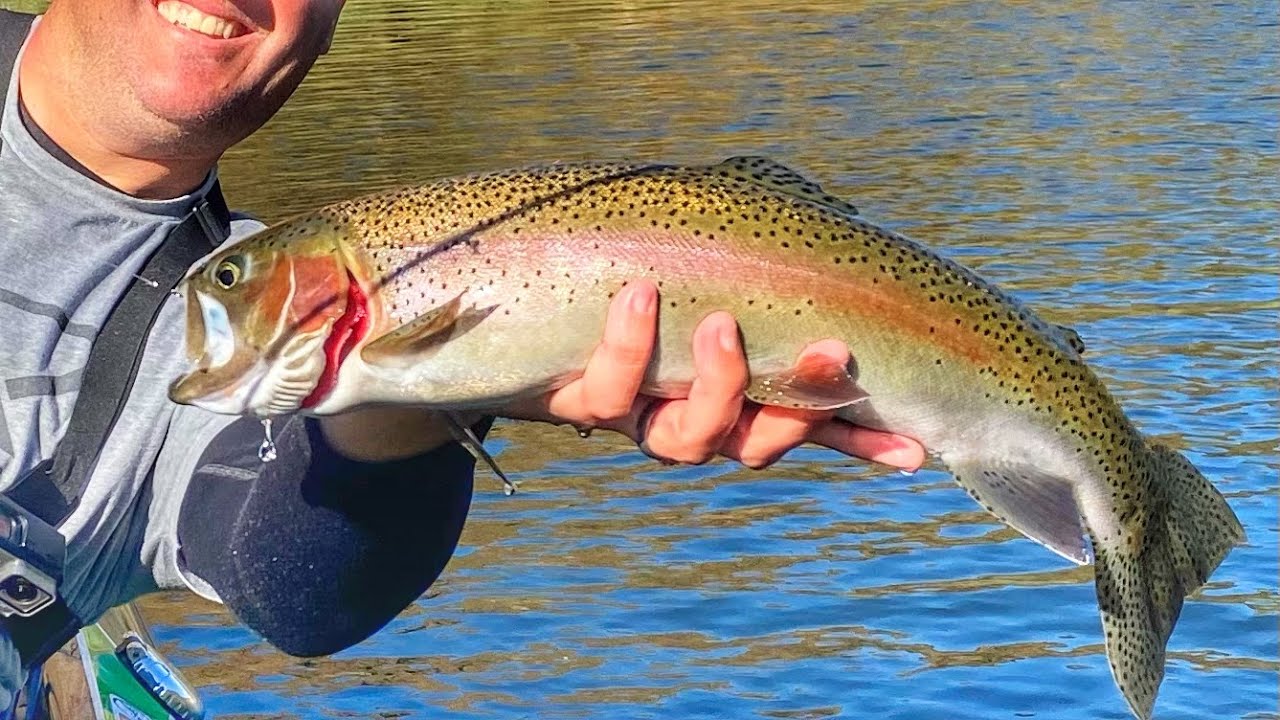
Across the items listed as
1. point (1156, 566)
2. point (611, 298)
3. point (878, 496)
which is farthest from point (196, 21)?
point (878, 496)

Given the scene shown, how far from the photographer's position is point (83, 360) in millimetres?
3611

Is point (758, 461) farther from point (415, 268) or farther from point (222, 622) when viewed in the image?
point (222, 622)

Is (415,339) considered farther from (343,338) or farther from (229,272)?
(229,272)

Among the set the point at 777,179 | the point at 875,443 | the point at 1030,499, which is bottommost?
the point at 1030,499

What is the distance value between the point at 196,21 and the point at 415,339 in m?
1.00

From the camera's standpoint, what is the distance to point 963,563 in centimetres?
790

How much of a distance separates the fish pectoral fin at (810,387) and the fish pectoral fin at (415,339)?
51 cm

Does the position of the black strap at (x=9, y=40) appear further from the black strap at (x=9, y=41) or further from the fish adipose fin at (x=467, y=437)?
the fish adipose fin at (x=467, y=437)

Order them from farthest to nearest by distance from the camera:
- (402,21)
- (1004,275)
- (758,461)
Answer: (402,21) < (1004,275) < (758,461)

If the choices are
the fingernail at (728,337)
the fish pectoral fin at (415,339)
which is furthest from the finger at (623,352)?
the fish pectoral fin at (415,339)

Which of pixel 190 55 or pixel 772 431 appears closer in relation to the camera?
pixel 772 431

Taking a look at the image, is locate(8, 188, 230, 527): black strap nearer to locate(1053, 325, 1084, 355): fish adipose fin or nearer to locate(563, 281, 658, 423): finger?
locate(563, 281, 658, 423): finger

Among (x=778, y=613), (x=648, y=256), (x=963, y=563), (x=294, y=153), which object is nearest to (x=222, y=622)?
(x=778, y=613)

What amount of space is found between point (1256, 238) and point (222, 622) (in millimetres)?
7672
